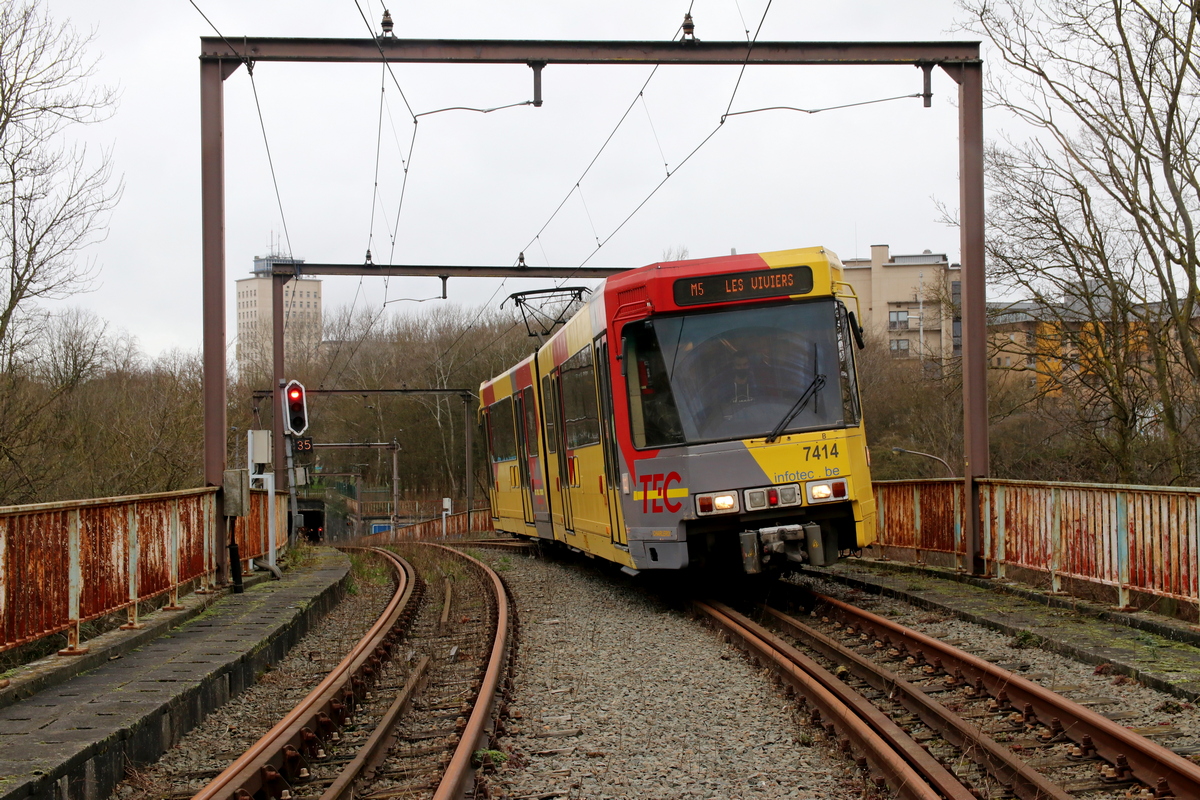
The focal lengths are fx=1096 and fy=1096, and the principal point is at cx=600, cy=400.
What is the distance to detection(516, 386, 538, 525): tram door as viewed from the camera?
16.4 metres

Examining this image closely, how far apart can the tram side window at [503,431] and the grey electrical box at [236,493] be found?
22.4 feet

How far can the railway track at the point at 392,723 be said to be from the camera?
4965 millimetres

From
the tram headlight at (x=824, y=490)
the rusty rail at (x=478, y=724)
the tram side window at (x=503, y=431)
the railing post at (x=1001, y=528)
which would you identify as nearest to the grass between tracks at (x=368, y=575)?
the tram side window at (x=503, y=431)

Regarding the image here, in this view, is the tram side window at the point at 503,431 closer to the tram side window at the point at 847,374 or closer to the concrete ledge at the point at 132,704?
the concrete ledge at the point at 132,704

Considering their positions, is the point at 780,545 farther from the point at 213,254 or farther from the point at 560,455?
the point at 213,254

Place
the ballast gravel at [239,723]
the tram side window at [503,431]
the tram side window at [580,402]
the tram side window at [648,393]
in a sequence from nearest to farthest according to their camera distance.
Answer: the ballast gravel at [239,723], the tram side window at [648,393], the tram side window at [580,402], the tram side window at [503,431]

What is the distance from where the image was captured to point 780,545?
9.95 metres

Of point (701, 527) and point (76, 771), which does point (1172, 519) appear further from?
point (76, 771)

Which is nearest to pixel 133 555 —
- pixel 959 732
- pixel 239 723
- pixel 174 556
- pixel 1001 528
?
pixel 174 556

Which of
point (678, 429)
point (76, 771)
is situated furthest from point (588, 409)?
point (76, 771)

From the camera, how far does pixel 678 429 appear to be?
33.1 ft

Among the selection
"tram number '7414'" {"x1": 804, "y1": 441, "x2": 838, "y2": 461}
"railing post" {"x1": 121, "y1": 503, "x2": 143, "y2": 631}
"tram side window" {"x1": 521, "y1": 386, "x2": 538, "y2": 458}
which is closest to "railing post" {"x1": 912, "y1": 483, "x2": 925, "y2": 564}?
"tram number '7414'" {"x1": 804, "y1": 441, "x2": 838, "y2": 461}

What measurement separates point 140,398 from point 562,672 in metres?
25.1

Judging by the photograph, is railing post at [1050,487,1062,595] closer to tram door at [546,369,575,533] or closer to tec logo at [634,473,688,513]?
tec logo at [634,473,688,513]
